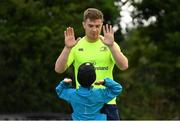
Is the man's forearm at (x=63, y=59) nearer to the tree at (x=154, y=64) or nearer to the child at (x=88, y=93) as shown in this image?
the child at (x=88, y=93)

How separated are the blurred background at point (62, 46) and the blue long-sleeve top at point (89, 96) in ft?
27.4

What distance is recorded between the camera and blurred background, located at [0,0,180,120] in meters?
12.4

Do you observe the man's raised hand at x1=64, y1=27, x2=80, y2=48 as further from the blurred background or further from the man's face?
the blurred background

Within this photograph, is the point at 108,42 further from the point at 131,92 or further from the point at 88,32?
the point at 131,92

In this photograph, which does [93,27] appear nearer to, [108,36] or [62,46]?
[108,36]

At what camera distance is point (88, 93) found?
3.88 meters

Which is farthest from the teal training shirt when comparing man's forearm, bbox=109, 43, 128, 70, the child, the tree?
the tree

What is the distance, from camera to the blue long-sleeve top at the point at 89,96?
3877 mm

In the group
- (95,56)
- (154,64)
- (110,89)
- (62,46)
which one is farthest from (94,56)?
(154,64)

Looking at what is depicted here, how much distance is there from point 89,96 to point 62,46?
28.2ft

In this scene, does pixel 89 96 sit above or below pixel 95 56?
below

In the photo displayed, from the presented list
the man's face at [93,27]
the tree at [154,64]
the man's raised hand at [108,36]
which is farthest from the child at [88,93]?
the tree at [154,64]

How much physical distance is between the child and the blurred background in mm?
8350

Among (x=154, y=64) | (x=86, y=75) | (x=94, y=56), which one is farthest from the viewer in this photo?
(x=154, y=64)
